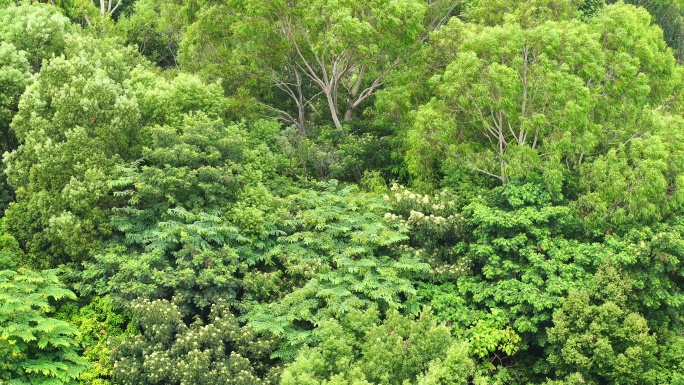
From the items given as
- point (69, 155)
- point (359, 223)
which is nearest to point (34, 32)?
point (69, 155)

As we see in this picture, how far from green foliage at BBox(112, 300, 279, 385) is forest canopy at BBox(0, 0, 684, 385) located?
0.06m

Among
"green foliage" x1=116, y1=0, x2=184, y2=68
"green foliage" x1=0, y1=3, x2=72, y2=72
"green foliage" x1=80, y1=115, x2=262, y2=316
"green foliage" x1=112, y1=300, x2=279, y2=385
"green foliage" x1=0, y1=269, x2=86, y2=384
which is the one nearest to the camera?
"green foliage" x1=0, y1=269, x2=86, y2=384

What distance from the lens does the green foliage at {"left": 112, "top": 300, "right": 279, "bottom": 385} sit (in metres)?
14.2

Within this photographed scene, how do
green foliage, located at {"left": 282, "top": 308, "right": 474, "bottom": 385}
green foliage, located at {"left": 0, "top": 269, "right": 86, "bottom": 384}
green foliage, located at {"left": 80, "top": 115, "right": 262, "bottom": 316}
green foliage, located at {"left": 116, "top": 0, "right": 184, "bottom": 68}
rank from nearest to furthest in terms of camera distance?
green foliage, located at {"left": 282, "top": 308, "right": 474, "bottom": 385} → green foliage, located at {"left": 0, "top": 269, "right": 86, "bottom": 384} → green foliage, located at {"left": 80, "top": 115, "right": 262, "bottom": 316} → green foliage, located at {"left": 116, "top": 0, "right": 184, "bottom": 68}

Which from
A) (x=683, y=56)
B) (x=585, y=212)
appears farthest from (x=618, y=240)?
(x=683, y=56)

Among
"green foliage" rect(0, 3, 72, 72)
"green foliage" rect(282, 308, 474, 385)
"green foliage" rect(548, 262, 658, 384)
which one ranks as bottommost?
"green foliage" rect(548, 262, 658, 384)

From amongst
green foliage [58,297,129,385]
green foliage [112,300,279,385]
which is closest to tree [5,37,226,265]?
green foliage [58,297,129,385]

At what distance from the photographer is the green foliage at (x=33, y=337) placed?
45.8 ft

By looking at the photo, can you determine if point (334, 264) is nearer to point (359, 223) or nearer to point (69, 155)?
point (359, 223)

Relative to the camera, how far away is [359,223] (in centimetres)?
1811

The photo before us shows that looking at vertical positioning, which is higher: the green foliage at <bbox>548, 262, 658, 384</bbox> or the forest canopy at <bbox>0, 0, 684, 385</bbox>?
the forest canopy at <bbox>0, 0, 684, 385</bbox>

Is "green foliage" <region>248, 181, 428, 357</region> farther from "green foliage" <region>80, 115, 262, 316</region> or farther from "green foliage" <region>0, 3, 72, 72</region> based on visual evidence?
"green foliage" <region>0, 3, 72, 72</region>

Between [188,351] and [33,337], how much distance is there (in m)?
3.24

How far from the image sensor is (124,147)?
1853 cm
